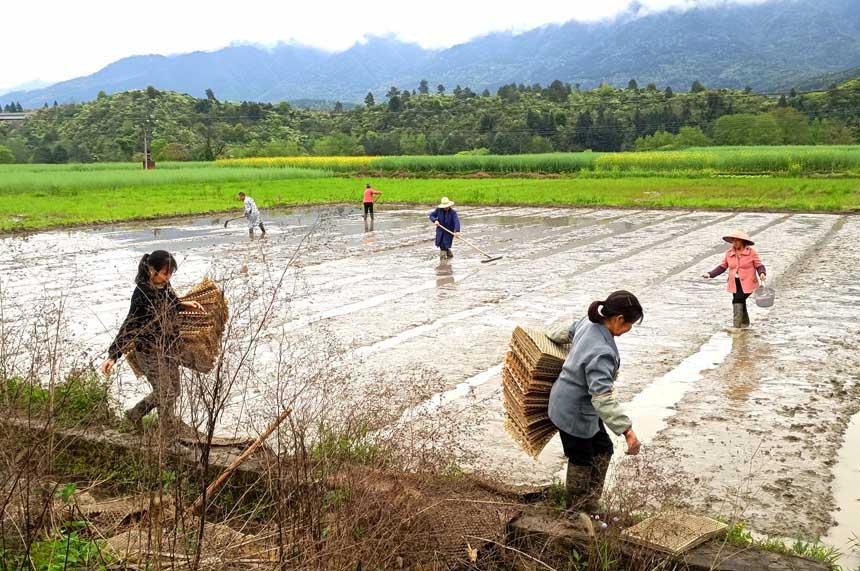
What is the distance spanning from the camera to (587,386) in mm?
4543

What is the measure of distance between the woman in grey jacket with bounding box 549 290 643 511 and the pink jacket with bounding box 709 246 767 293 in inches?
231

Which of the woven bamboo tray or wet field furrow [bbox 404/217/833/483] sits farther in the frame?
wet field furrow [bbox 404/217/833/483]

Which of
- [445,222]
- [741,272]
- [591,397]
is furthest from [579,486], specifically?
[445,222]

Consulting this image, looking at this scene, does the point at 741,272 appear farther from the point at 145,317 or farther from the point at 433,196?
the point at 433,196

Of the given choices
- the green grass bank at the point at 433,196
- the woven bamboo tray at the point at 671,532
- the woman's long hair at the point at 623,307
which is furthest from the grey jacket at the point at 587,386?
the green grass bank at the point at 433,196

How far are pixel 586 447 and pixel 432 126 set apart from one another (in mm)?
89257

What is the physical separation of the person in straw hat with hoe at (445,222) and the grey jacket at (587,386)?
1146 centimetres

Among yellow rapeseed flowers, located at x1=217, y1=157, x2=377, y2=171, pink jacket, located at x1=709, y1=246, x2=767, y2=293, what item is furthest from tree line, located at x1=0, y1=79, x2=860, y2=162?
pink jacket, located at x1=709, y1=246, x2=767, y2=293

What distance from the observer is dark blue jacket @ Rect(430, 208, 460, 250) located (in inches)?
641

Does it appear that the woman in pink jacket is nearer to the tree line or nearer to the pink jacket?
the pink jacket

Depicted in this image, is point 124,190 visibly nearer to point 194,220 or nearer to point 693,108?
point 194,220

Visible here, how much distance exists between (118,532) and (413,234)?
1812cm

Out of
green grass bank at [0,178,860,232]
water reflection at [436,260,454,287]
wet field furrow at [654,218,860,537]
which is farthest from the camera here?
green grass bank at [0,178,860,232]

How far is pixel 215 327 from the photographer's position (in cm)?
542
